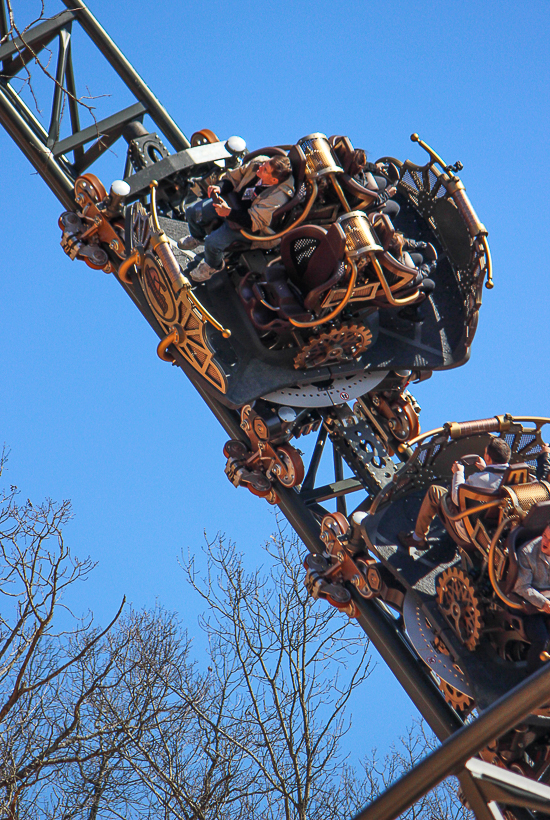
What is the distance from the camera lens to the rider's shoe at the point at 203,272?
7.39 m

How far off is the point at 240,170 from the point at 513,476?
2984 mm

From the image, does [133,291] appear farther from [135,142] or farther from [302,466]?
[302,466]

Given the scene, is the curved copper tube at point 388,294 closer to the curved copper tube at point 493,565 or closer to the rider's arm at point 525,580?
the curved copper tube at point 493,565

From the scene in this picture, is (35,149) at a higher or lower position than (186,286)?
higher

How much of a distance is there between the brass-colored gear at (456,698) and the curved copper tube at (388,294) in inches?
111

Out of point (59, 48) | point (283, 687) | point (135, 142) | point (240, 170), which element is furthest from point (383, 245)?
point (283, 687)

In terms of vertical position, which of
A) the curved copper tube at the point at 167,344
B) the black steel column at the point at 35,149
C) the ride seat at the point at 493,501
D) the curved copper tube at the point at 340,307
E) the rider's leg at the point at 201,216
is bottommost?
the ride seat at the point at 493,501

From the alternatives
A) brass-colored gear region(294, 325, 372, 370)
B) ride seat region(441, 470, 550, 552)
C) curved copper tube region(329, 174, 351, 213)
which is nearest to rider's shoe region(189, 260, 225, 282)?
brass-colored gear region(294, 325, 372, 370)

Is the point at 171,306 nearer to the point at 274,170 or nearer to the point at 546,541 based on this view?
the point at 274,170

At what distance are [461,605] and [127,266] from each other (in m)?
3.98

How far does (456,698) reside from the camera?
20.3ft

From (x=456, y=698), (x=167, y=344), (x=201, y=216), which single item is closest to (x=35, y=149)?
(x=201, y=216)

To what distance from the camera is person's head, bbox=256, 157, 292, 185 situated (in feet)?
22.2

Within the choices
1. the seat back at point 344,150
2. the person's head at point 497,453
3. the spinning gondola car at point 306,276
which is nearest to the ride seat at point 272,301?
the spinning gondola car at point 306,276
